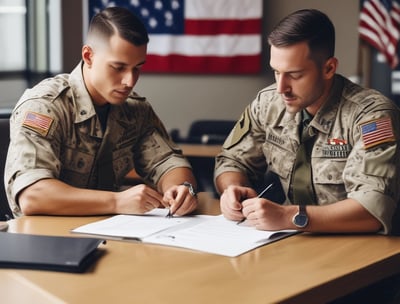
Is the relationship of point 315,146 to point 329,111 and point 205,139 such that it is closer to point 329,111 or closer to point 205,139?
point 329,111

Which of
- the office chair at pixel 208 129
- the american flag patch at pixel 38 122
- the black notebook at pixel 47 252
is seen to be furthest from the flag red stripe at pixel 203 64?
the black notebook at pixel 47 252

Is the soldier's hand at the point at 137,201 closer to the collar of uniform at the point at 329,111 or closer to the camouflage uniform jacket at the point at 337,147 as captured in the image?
the camouflage uniform jacket at the point at 337,147

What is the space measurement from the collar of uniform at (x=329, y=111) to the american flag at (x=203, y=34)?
2669 millimetres

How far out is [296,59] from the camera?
6.33 feet

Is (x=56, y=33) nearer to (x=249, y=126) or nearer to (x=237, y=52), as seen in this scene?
(x=237, y=52)

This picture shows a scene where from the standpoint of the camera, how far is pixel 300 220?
1692 millimetres

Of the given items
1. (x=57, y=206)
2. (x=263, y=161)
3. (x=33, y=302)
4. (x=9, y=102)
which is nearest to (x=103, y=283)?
(x=33, y=302)

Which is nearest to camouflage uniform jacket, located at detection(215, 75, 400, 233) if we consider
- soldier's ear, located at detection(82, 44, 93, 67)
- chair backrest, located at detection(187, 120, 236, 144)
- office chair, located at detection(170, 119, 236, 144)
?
soldier's ear, located at detection(82, 44, 93, 67)

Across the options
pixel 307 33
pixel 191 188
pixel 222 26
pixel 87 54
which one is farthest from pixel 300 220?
pixel 222 26

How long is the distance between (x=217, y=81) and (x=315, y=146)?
112 inches

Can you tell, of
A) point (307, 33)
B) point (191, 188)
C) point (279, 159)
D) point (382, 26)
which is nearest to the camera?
point (307, 33)

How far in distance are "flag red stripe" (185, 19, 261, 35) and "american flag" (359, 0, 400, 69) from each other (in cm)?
71

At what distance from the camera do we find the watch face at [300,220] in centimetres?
169

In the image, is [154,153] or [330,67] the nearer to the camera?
[330,67]
